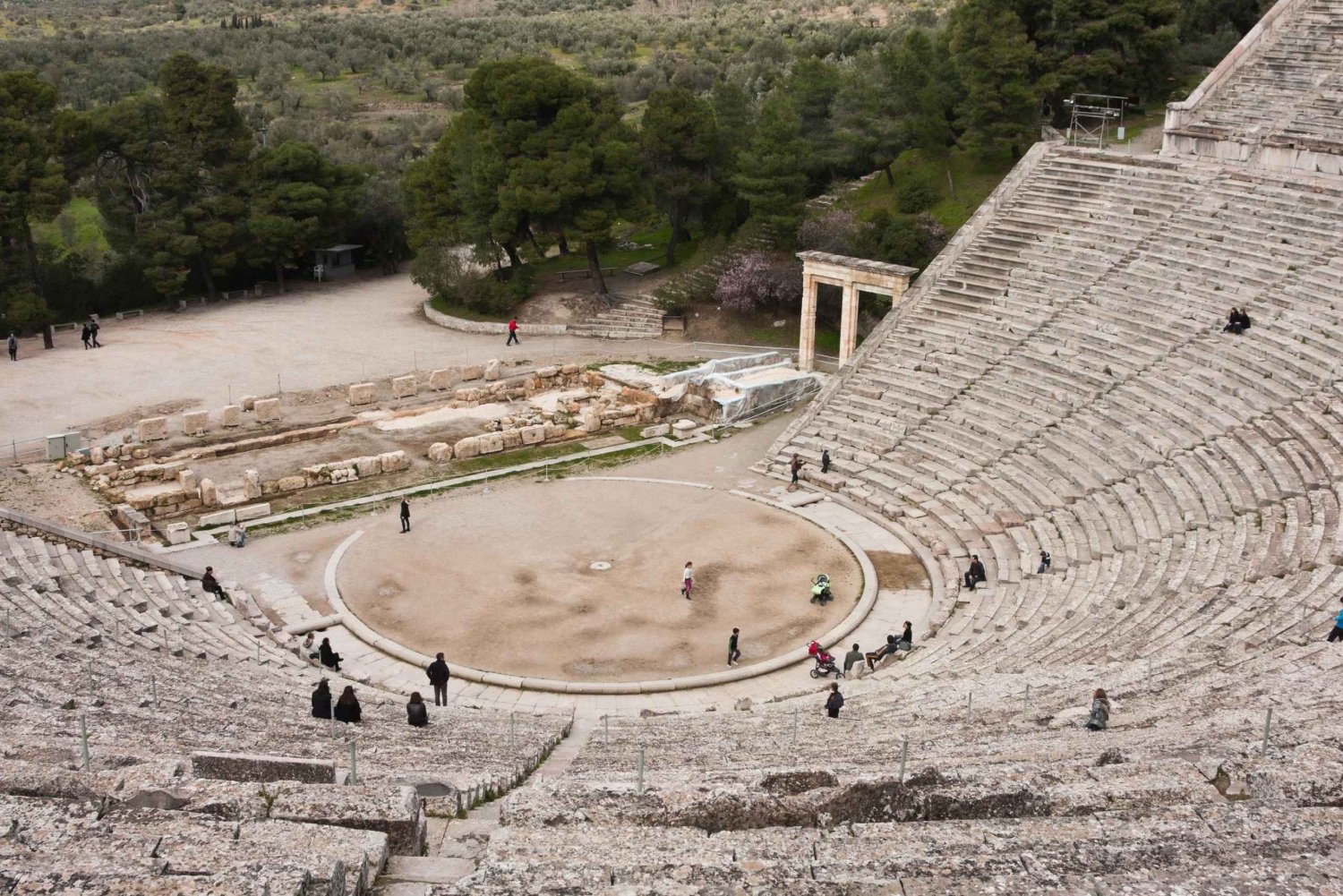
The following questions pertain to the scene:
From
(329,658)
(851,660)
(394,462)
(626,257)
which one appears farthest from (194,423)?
(626,257)

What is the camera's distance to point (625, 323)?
4581 cm

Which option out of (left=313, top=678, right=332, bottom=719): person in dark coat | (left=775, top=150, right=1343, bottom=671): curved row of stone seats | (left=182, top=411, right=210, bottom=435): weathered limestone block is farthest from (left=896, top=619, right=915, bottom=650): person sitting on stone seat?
(left=182, top=411, right=210, bottom=435): weathered limestone block

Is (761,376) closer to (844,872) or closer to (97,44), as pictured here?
(844,872)

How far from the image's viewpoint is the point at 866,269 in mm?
36219

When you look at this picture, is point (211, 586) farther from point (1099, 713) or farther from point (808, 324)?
point (808, 324)

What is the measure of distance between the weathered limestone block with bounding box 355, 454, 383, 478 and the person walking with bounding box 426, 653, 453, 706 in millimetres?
11802

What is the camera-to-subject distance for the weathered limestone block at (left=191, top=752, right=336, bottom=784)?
1174cm

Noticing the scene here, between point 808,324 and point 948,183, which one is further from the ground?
point 948,183

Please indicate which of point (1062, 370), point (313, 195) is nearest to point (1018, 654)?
point (1062, 370)

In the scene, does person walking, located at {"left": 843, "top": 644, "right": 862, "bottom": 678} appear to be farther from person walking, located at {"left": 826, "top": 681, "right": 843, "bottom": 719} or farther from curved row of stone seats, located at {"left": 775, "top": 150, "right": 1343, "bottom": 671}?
person walking, located at {"left": 826, "top": 681, "right": 843, "bottom": 719}

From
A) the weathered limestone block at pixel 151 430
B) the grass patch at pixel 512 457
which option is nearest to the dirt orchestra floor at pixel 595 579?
the grass patch at pixel 512 457

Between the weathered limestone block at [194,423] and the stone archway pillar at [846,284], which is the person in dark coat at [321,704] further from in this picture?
the stone archway pillar at [846,284]

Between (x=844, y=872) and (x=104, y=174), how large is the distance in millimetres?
48384

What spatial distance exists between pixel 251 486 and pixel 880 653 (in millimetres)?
15528
